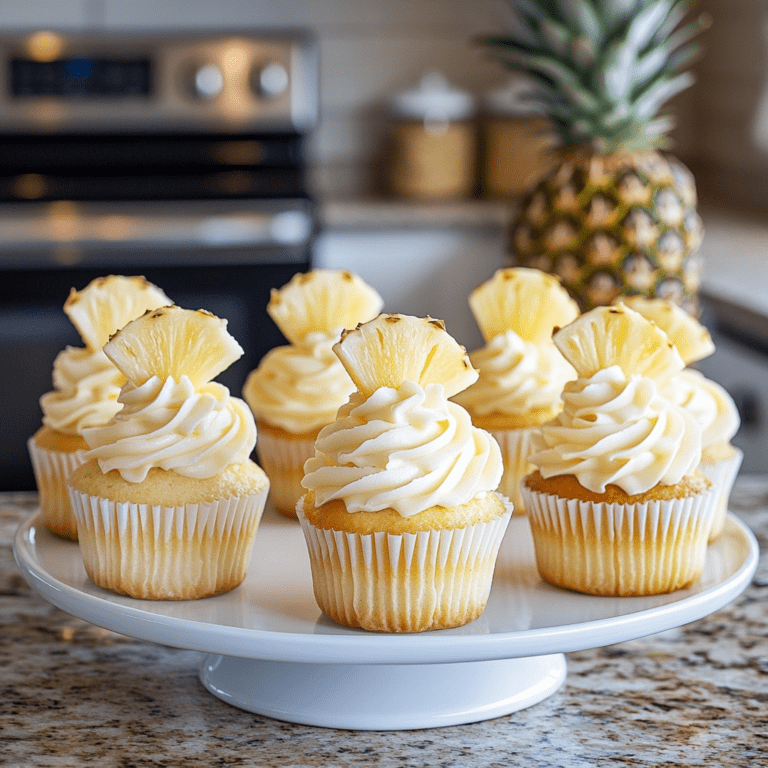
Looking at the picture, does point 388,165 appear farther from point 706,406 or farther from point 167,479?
point 167,479

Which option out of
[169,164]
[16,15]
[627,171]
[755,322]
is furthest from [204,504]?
[16,15]

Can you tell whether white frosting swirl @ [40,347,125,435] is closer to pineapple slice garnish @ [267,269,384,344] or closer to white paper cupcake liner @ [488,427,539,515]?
pineapple slice garnish @ [267,269,384,344]

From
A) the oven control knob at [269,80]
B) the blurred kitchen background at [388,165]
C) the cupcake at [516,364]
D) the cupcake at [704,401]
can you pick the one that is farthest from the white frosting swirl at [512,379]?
the oven control knob at [269,80]

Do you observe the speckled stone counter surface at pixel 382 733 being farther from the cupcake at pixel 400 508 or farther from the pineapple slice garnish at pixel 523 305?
the pineapple slice garnish at pixel 523 305

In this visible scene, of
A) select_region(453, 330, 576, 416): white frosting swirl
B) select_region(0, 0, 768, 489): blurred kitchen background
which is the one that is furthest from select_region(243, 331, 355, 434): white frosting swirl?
select_region(0, 0, 768, 489): blurred kitchen background

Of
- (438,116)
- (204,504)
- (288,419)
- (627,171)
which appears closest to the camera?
(204,504)

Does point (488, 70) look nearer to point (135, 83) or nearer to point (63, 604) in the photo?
point (135, 83)
